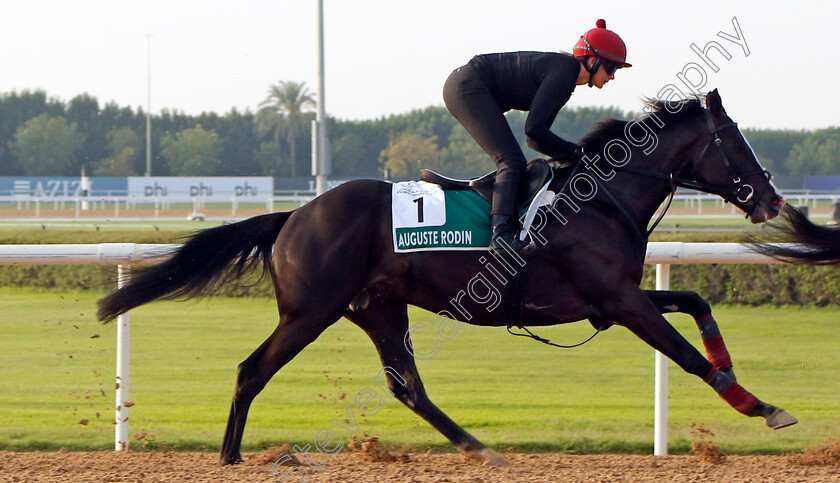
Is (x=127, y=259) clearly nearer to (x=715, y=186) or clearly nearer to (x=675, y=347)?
(x=675, y=347)

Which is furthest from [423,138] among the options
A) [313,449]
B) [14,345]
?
[313,449]

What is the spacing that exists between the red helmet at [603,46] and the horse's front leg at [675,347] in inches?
40.6

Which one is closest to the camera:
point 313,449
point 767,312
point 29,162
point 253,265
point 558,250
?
point 558,250

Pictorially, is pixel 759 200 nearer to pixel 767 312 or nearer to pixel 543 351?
pixel 543 351

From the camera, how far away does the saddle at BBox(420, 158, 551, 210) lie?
3.93 metres

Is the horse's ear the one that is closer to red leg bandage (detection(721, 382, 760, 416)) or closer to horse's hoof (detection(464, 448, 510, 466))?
red leg bandage (detection(721, 382, 760, 416))

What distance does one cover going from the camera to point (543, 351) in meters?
7.62

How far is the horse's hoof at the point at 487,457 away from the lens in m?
4.01

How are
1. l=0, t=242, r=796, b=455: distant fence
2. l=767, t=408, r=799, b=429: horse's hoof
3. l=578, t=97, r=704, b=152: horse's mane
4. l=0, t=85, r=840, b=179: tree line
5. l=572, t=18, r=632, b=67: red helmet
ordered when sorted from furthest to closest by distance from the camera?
l=0, t=85, r=840, b=179: tree line < l=0, t=242, r=796, b=455: distant fence < l=578, t=97, r=704, b=152: horse's mane < l=572, t=18, r=632, b=67: red helmet < l=767, t=408, r=799, b=429: horse's hoof

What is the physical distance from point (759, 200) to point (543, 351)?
383 cm

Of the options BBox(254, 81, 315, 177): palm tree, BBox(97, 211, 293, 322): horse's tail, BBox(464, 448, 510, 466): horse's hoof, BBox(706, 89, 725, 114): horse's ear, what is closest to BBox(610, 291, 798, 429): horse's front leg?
BBox(464, 448, 510, 466): horse's hoof

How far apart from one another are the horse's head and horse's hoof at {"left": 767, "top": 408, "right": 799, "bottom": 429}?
0.83m

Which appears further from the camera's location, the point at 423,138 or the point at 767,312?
the point at 423,138

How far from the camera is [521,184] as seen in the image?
3.97 m
